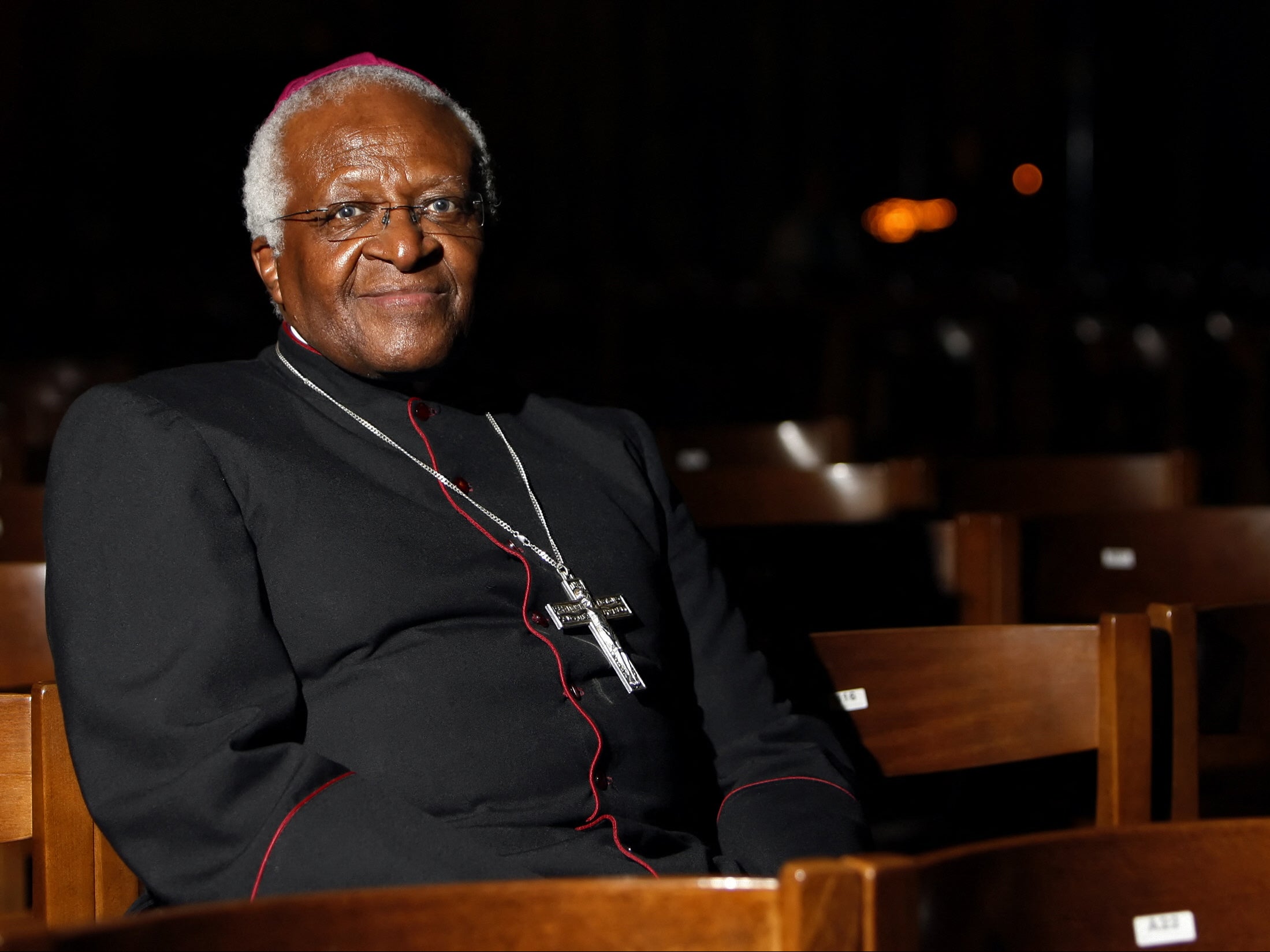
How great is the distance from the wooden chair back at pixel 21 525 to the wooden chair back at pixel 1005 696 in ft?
4.40

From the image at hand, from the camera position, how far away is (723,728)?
5.07 feet

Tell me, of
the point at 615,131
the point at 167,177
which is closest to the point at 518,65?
the point at 615,131

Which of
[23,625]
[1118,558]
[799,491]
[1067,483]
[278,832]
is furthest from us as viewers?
[1067,483]

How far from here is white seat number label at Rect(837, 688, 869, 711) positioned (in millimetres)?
1492

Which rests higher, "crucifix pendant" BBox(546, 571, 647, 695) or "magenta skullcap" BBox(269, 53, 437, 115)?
"magenta skullcap" BBox(269, 53, 437, 115)

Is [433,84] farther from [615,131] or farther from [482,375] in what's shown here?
[615,131]

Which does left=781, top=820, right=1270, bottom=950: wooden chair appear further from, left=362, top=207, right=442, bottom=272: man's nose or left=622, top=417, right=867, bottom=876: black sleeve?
left=362, top=207, right=442, bottom=272: man's nose

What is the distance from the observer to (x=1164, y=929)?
823 mm

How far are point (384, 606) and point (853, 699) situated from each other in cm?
51

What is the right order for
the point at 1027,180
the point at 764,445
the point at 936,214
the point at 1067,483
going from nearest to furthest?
the point at 1067,483 < the point at 764,445 < the point at 1027,180 < the point at 936,214

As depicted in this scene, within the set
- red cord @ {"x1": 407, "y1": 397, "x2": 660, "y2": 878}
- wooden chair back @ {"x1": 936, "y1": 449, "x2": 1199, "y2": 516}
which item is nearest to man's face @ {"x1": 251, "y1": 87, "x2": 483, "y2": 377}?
red cord @ {"x1": 407, "y1": 397, "x2": 660, "y2": 878}

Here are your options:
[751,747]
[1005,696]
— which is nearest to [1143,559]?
[1005,696]

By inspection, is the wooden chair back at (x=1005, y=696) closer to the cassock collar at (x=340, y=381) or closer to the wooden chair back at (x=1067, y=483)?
the cassock collar at (x=340, y=381)

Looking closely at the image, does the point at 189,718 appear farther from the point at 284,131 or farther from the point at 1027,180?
the point at 1027,180
